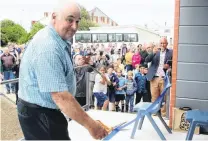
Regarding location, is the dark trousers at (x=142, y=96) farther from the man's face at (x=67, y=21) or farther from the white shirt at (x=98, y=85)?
the man's face at (x=67, y=21)

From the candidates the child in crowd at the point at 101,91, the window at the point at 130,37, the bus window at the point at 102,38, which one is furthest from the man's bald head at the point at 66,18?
the window at the point at 130,37

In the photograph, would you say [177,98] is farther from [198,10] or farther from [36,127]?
[36,127]

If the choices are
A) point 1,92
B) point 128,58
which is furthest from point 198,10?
point 128,58

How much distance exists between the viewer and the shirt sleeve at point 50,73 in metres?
1.59

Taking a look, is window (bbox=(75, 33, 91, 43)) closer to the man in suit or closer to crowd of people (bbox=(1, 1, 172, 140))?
the man in suit

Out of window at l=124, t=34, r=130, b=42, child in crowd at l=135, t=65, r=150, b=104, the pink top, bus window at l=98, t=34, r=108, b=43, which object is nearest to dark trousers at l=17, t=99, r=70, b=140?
child in crowd at l=135, t=65, r=150, b=104

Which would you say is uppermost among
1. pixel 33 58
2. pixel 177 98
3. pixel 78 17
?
pixel 78 17

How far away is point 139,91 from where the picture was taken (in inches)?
262

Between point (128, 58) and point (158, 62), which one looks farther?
point (128, 58)

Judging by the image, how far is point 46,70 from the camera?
5.25 ft

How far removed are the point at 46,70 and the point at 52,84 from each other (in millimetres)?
77

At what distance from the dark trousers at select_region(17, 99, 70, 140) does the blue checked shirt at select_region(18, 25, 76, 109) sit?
0.15ft

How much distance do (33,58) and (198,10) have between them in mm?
3031

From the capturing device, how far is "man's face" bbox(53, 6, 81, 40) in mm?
1662
